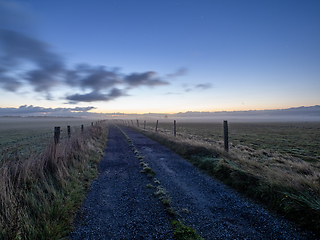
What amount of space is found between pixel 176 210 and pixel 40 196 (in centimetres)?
355

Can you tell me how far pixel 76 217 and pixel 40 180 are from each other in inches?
82.9

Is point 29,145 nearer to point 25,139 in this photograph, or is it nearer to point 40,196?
point 25,139

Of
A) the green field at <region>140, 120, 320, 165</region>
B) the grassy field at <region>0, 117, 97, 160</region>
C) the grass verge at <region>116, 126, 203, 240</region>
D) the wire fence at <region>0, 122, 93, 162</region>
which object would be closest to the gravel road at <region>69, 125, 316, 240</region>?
the grass verge at <region>116, 126, 203, 240</region>

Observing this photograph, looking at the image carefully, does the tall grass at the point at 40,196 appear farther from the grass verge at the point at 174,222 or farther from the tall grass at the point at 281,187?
the tall grass at the point at 281,187

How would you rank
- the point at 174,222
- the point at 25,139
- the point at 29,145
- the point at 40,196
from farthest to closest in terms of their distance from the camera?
the point at 25,139, the point at 29,145, the point at 40,196, the point at 174,222

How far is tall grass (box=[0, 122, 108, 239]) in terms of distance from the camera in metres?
Answer: 2.96

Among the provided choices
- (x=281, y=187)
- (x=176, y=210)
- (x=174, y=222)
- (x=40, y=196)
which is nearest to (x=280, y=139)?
(x=281, y=187)

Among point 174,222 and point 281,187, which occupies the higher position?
point 281,187

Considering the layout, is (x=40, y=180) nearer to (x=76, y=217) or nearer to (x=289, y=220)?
(x=76, y=217)

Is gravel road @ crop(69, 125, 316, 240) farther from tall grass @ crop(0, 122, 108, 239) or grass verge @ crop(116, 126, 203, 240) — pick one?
tall grass @ crop(0, 122, 108, 239)

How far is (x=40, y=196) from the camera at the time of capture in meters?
4.09

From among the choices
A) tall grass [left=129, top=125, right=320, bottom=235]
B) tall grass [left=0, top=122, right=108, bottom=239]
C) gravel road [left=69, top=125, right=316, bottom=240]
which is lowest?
gravel road [left=69, top=125, right=316, bottom=240]

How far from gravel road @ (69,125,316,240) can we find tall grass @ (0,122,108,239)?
1.20 ft

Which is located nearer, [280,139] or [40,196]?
[40,196]
